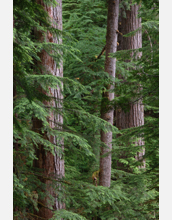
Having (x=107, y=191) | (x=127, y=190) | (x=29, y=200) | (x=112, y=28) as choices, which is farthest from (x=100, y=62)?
(x=29, y=200)

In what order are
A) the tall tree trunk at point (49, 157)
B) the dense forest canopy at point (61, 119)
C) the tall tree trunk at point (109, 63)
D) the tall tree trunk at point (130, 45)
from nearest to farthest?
the dense forest canopy at point (61, 119) → the tall tree trunk at point (49, 157) → the tall tree trunk at point (109, 63) → the tall tree trunk at point (130, 45)

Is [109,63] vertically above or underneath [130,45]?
underneath

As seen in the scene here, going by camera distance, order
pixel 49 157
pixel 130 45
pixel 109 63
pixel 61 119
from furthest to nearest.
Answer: pixel 130 45 → pixel 109 63 → pixel 61 119 → pixel 49 157

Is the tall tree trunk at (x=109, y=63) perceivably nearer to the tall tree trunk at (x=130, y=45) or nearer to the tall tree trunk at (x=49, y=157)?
the tall tree trunk at (x=49, y=157)

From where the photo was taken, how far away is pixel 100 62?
8.00 m

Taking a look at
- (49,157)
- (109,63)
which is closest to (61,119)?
(49,157)

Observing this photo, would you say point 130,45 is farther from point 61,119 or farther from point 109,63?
point 61,119

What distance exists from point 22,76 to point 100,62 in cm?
566

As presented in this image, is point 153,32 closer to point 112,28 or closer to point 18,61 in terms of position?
point 18,61

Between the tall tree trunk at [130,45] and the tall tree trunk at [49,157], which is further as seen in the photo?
the tall tree trunk at [130,45]

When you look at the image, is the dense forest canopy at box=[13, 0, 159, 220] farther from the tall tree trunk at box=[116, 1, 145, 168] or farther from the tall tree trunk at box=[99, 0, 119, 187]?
the tall tree trunk at box=[116, 1, 145, 168]

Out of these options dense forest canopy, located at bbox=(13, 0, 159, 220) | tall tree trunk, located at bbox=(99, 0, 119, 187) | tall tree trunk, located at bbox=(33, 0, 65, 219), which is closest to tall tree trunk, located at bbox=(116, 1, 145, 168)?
dense forest canopy, located at bbox=(13, 0, 159, 220)

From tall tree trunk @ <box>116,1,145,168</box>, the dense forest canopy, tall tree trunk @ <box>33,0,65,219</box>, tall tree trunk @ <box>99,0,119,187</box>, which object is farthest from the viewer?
tall tree trunk @ <box>116,1,145,168</box>

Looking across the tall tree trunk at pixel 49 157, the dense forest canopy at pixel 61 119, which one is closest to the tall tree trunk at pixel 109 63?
the dense forest canopy at pixel 61 119
